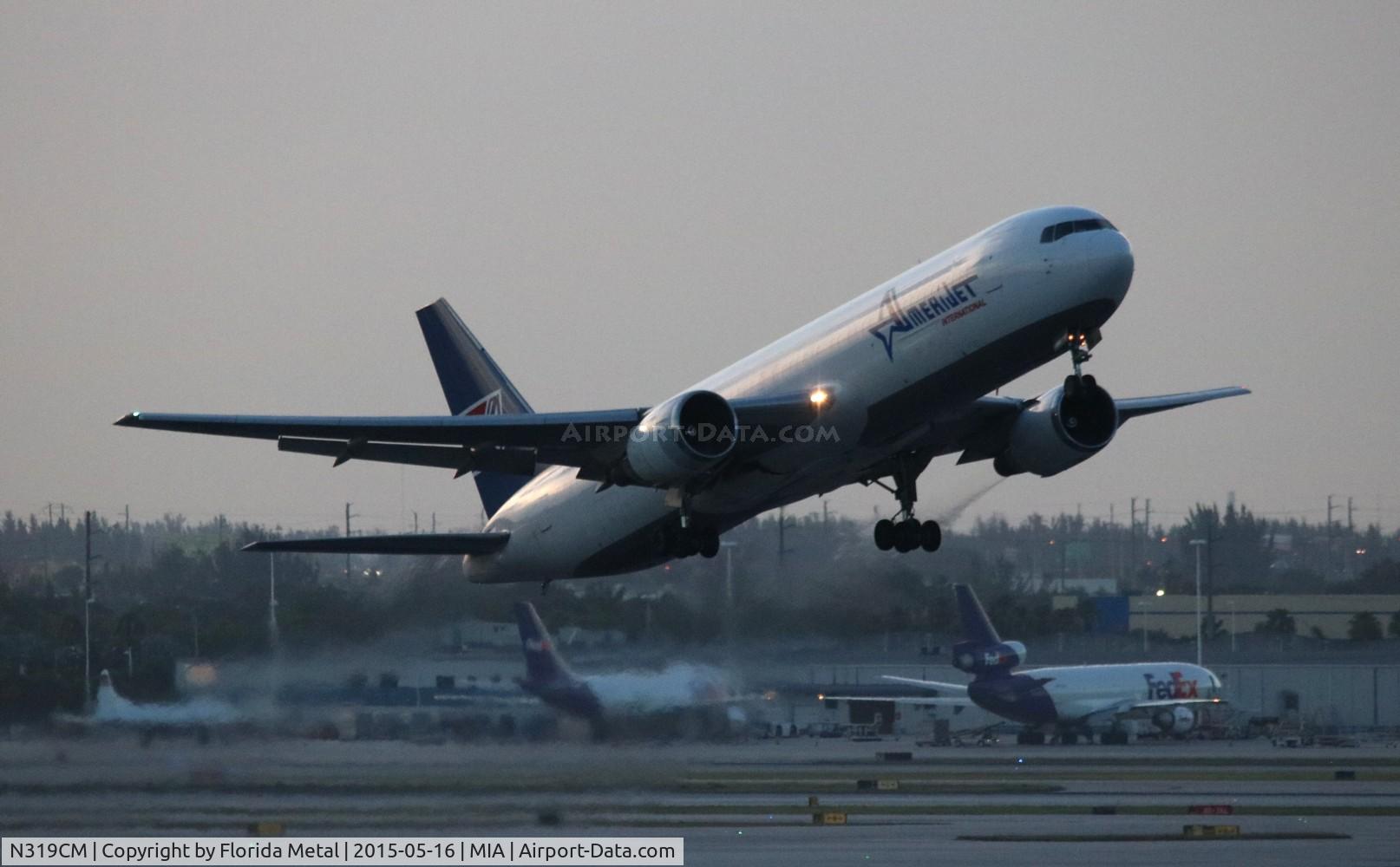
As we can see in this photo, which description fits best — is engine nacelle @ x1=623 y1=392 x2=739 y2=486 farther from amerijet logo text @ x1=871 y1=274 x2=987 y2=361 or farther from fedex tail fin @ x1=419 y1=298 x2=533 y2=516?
fedex tail fin @ x1=419 y1=298 x2=533 y2=516

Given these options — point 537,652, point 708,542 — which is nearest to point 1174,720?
point 537,652

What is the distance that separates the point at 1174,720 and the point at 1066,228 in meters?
33.8

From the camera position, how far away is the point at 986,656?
56.5 meters

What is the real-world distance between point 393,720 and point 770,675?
9.95 metres

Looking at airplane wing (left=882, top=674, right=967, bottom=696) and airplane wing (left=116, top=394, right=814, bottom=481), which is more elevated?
airplane wing (left=116, top=394, right=814, bottom=481)

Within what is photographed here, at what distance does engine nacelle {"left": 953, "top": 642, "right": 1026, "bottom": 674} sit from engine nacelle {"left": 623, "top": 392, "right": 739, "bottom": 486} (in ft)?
82.9

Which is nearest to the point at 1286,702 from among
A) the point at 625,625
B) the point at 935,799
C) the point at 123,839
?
the point at 935,799

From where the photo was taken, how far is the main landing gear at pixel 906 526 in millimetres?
36156

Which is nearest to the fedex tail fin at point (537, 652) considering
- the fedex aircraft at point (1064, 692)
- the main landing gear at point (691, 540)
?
the main landing gear at point (691, 540)

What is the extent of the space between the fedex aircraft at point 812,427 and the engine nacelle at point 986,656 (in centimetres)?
1809

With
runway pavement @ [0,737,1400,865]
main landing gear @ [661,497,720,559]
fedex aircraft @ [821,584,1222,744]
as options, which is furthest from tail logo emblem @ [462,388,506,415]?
fedex aircraft @ [821,584,1222,744]

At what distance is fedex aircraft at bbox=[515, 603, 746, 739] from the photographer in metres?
36.6
